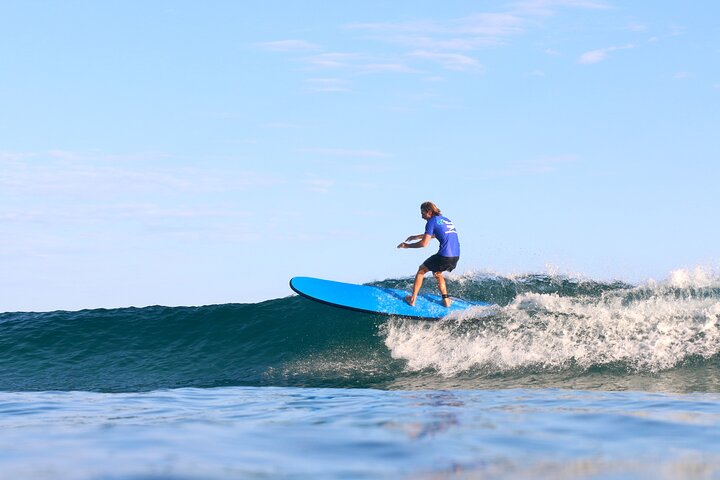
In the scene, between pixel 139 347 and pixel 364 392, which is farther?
pixel 139 347

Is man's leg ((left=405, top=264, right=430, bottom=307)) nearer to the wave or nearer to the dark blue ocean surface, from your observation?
the wave

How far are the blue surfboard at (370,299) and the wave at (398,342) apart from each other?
1.06 feet

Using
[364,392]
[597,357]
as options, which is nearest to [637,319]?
[597,357]

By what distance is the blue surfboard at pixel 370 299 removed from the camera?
38.7 feet

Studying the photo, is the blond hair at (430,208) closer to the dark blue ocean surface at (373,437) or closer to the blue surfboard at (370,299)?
the blue surfboard at (370,299)

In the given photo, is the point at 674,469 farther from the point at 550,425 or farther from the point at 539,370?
the point at 539,370

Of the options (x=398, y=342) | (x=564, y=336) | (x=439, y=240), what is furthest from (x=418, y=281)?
(x=564, y=336)

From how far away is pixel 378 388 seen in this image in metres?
9.79

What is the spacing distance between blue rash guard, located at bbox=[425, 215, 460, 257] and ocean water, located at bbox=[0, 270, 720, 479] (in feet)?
3.66

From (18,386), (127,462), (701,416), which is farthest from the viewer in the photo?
(18,386)

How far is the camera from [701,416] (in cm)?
612

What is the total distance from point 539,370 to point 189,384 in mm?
5456

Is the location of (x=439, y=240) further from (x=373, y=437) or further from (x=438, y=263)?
(x=373, y=437)

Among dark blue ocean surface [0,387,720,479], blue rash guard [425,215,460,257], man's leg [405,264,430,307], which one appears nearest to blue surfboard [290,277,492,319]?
man's leg [405,264,430,307]
